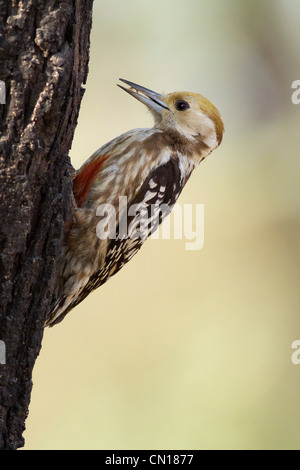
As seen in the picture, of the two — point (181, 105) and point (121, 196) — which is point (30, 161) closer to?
point (121, 196)

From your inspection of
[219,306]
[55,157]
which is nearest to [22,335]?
[55,157]

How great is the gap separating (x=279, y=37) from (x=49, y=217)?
6842 mm

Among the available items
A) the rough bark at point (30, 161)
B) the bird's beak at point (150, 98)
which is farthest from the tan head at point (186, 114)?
the rough bark at point (30, 161)

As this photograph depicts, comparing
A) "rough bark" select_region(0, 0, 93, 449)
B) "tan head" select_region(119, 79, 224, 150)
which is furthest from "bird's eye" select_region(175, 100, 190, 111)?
"rough bark" select_region(0, 0, 93, 449)

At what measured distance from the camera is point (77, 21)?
2.62 metres

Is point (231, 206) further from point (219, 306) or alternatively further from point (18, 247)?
point (18, 247)

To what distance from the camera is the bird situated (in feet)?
12.5

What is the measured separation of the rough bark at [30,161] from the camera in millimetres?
2484

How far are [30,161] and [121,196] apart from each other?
1.34 metres

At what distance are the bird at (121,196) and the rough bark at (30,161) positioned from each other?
94 cm

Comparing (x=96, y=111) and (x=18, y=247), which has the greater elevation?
(x=96, y=111)

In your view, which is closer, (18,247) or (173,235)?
(18,247)

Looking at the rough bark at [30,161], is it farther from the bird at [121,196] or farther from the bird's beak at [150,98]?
the bird's beak at [150,98]

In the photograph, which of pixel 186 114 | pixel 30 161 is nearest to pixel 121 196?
pixel 186 114
